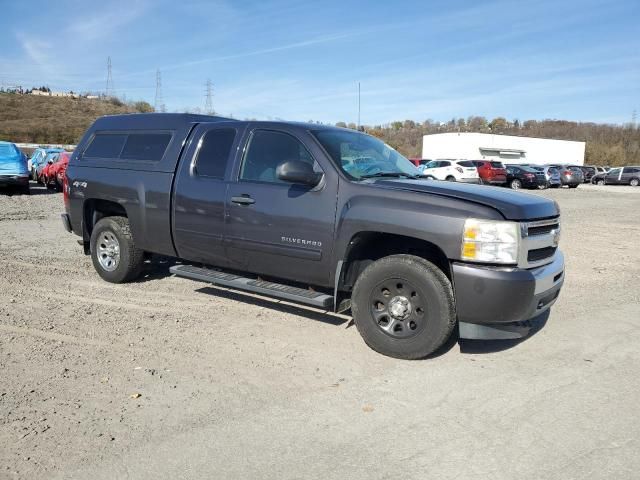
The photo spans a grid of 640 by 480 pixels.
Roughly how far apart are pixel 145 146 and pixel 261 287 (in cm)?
240

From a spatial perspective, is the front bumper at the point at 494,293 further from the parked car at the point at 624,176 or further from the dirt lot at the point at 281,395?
the parked car at the point at 624,176

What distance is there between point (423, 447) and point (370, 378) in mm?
1034

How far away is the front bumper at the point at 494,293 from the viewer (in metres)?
4.14

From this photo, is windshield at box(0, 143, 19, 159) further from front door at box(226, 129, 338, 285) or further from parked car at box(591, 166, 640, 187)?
parked car at box(591, 166, 640, 187)

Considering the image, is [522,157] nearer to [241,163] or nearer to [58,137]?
[58,137]

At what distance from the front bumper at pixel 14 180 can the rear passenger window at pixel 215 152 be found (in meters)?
13.8

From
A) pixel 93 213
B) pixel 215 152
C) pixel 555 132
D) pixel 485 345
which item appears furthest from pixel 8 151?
pixel 555 132

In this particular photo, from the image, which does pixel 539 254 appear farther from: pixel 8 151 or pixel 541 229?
pixel 8 151

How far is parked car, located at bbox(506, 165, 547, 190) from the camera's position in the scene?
32344mm

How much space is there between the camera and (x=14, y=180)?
17047mm

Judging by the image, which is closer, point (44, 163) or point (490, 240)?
point (490, 240)

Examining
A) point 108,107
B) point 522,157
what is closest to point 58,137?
point 108,107

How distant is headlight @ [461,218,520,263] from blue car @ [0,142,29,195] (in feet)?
54.6

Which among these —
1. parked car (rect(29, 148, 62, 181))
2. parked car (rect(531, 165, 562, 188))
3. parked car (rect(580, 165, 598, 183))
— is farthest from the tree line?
parked car (rect(29, 148, 62, 181))
